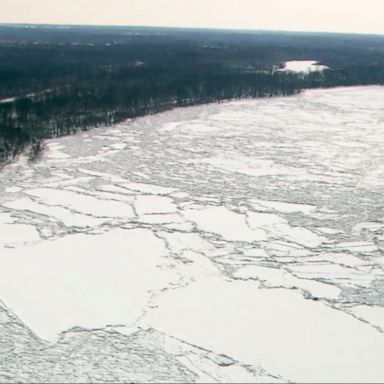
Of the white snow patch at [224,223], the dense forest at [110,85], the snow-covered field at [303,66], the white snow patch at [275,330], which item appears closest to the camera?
the white snow patch at [275,330]

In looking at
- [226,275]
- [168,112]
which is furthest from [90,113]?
[226,275]

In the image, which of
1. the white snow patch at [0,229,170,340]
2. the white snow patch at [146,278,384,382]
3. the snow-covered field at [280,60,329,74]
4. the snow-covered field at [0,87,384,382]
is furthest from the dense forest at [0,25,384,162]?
the white snow patch at [146,278,384,382]

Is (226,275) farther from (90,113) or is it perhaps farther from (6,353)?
(90,113)

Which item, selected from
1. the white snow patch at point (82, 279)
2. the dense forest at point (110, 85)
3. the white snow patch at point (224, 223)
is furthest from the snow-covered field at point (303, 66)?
the white snow patch at point (82, 279)

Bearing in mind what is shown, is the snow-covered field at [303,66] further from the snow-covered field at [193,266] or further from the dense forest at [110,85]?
the snow-covered field at [193,266]

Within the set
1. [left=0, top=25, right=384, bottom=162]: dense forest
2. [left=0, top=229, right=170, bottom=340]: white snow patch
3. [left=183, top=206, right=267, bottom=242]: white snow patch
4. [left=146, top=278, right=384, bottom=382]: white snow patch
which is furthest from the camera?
[left=0, top=25, right=384, bottom=162]: dense forest

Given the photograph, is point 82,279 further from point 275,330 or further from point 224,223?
point 224,223

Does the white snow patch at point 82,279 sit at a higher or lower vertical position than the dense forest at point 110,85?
lower

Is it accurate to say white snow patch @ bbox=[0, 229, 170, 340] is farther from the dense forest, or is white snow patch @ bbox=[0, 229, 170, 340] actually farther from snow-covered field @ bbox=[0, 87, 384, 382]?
the dense forest

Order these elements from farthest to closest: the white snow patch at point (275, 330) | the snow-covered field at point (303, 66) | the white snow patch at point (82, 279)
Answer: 1. the snow-covered field at point (303, 66)
2. the white snow patch at point (82, 279)
3. the white snow patch at point (275, 330)
